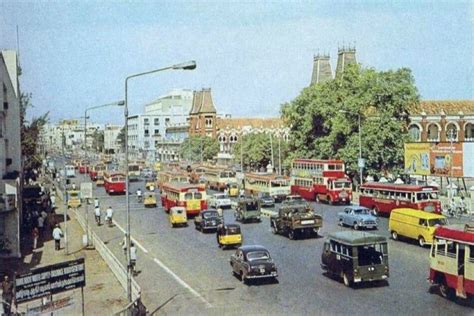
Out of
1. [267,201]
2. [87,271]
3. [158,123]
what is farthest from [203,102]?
[87,271]

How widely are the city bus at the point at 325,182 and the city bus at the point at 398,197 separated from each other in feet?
14.0

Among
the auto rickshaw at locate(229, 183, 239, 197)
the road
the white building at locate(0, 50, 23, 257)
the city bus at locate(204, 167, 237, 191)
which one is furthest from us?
the city bus at locate(204, 167, 237, 191)

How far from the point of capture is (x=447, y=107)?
3396 inches

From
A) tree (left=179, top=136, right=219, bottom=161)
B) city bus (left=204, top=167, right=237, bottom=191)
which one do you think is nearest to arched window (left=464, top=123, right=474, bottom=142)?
city bus (left=204, top=167, right=237, bottom=191)

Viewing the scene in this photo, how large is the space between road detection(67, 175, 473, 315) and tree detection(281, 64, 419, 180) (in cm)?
2386

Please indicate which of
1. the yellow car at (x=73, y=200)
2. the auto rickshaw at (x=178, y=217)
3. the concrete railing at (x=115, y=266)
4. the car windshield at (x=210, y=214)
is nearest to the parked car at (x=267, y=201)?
the auto rickshaw at (x=178, y=217)

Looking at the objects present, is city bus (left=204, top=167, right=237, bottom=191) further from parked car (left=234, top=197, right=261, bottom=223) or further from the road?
the road

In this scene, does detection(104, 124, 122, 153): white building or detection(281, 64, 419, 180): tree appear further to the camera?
detection(104, 124, 122, 153): white building

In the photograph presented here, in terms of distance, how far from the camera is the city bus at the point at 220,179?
56.8m

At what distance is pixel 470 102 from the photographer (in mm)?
89000

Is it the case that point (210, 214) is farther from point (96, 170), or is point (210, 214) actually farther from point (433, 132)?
point (433, 132)

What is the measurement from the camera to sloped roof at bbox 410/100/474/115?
8354 cm

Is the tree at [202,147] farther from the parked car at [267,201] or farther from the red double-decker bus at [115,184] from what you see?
the parked car at [267,201]

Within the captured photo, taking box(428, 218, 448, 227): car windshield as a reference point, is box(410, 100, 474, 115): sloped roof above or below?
above
